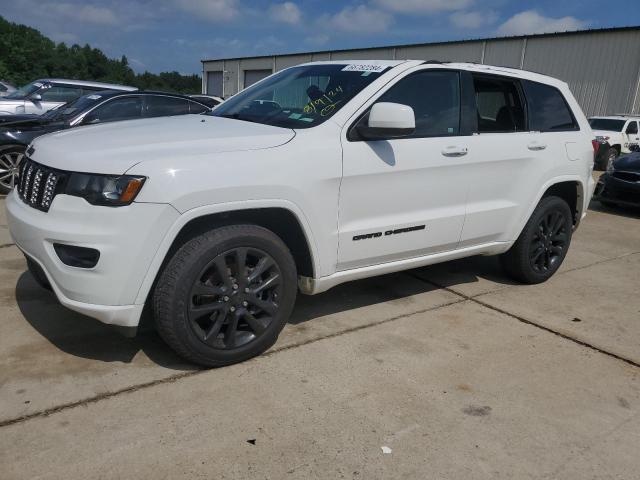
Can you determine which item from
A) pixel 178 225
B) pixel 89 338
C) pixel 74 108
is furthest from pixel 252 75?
pixel 178 225

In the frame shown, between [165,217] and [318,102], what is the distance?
4.61ft

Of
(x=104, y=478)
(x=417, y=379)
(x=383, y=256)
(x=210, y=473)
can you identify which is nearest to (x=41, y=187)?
(x=104, y=478)

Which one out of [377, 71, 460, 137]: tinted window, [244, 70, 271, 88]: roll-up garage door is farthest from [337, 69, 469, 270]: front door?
[244, 70, 271, 88]: roll-up garage door

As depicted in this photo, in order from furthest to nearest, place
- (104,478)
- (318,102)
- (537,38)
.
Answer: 1. (537,38)
2. (318,102)
3. (104,478)

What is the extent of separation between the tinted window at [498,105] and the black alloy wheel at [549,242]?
2.99 feet

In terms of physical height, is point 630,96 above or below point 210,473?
above

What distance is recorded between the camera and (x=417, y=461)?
A: 2494 millimetres

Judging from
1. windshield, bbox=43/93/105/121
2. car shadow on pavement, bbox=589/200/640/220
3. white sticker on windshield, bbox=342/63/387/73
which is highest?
white sticker on windshield, bbox=342/63/387/73

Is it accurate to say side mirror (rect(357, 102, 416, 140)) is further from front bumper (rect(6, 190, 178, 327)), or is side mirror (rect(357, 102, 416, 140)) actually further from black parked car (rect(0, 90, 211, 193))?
black parked car (rect(0, 90, 211, 193))

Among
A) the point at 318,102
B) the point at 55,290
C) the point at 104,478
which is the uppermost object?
the point at 318,102

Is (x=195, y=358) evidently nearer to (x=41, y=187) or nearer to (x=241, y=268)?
(x=241, y=268)

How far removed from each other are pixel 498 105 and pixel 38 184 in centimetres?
335

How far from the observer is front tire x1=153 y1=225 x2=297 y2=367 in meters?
2.87

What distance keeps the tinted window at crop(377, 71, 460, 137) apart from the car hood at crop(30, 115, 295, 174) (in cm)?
92
